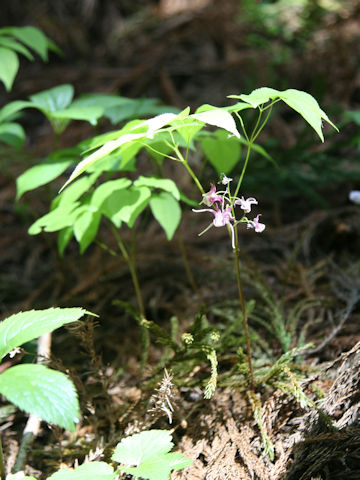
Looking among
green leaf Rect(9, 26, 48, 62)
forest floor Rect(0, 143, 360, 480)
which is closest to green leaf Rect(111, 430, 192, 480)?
forest floor Rect(0, 143, 360, 480)

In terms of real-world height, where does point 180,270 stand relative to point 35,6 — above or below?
below

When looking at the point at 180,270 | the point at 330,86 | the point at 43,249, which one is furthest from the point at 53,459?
the point at 330,86

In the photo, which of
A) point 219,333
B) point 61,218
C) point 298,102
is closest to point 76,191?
point 61,218

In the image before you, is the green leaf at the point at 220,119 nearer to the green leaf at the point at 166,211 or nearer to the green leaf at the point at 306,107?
the green leaf at the point at 306,107

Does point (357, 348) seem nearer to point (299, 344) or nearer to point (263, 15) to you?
point (299, 344)

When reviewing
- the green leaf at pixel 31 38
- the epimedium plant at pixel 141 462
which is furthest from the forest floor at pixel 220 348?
the green leaf at pixel 31 38

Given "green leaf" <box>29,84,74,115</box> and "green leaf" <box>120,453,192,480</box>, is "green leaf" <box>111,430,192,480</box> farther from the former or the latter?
"green leaf" <box>29,84,74,115</box>
